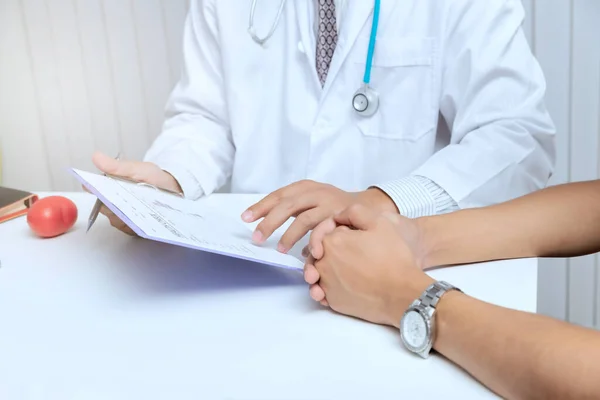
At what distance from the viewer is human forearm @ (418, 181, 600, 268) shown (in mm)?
762

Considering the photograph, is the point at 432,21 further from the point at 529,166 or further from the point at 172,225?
the point at 172,225

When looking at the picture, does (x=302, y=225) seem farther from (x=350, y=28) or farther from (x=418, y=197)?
(x=350, y=28)

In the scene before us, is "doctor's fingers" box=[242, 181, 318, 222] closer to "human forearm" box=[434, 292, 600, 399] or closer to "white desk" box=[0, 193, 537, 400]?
"white desk" box=[0, 193, 537, 400]

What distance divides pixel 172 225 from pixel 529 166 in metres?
0.66

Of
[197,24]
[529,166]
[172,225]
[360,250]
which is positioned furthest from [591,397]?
[197,24]

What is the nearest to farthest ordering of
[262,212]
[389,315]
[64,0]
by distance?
[389,315] < [262,212] < [64,0]

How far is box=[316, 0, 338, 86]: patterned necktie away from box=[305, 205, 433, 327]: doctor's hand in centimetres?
57

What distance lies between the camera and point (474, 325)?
0.56m

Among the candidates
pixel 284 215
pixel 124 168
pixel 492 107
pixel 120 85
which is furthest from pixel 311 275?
pixel 120 85

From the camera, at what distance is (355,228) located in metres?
0.75

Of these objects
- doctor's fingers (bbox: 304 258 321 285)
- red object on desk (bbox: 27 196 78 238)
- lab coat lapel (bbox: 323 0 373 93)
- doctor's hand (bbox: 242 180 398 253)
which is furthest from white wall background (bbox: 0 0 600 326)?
doctor's fingers (bbox: 304 258 321 285)

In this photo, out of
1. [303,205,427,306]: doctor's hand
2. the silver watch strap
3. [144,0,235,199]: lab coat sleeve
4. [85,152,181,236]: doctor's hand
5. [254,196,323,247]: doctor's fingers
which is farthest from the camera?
[144,0,235,199]: lab coat sleeve

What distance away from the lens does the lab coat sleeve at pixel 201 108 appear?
4.27 ft

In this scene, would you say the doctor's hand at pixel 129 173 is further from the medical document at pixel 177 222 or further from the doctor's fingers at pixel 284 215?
the doctor's fingers at pixel 284 215
